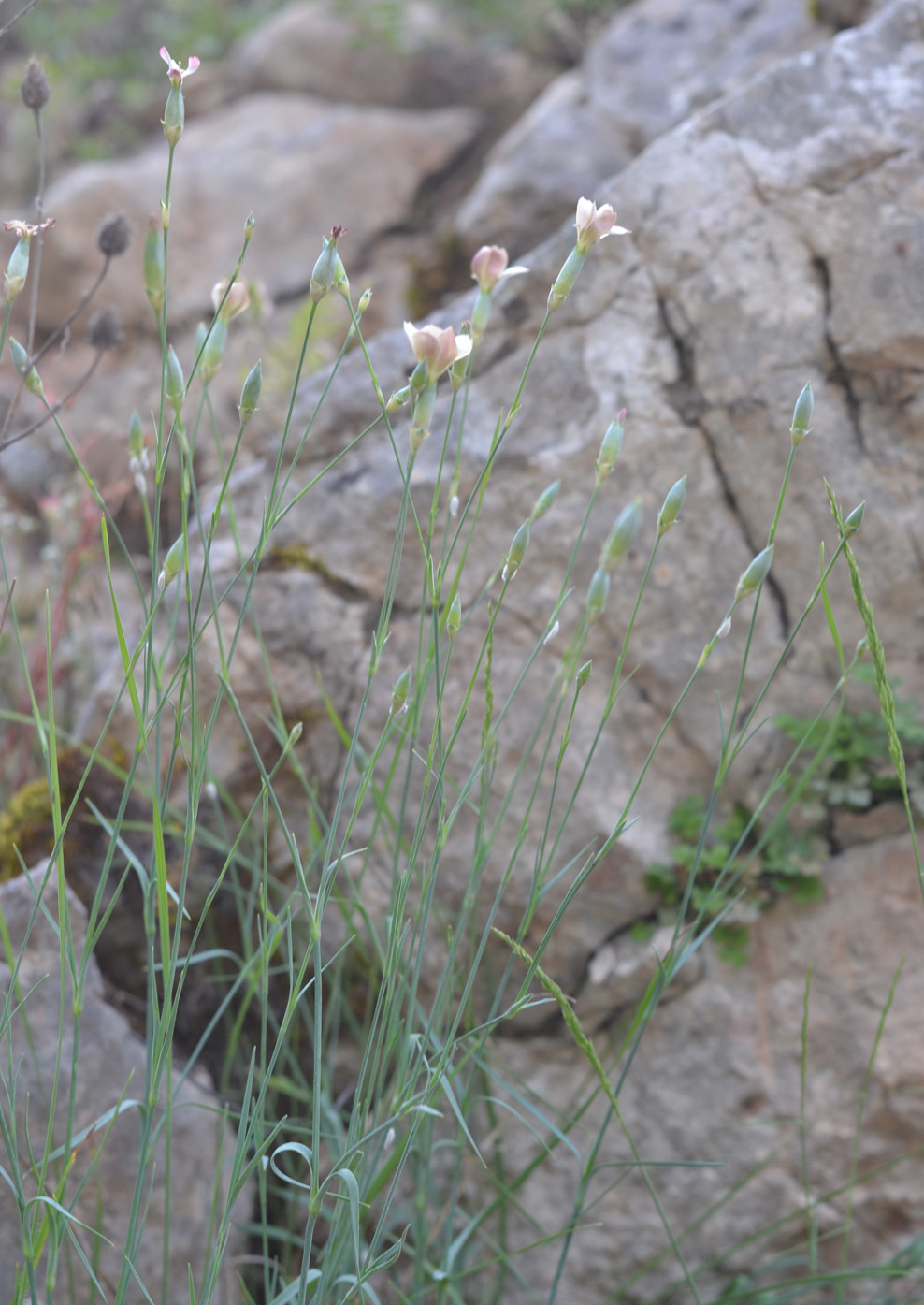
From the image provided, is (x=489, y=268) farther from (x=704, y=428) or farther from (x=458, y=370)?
(x=704, y=428)

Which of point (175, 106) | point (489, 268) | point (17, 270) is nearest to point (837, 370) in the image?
point (489, 268)

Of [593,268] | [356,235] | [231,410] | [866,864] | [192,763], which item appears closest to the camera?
[192,763]

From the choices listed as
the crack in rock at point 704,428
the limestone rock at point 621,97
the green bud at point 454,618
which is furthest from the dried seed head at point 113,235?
the limestone rock at point 621,97

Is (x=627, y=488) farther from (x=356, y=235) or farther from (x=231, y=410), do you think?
(x=356, y=235)

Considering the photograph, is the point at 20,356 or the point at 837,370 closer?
the point at 20,356

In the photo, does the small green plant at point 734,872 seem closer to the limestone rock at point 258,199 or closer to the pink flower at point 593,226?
the pink flower at point 593,226

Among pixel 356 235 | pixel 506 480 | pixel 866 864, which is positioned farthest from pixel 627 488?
pixel 356 235

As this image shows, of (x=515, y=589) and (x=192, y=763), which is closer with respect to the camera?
(x=192, y=763)
